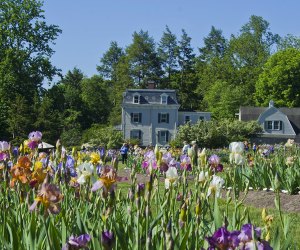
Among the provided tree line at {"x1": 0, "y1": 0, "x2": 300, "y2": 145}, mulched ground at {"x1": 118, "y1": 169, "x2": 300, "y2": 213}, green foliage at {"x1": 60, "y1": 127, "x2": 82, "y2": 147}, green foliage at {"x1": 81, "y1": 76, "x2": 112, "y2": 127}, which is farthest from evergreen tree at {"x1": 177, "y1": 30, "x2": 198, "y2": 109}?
mulched ground at {"x1": 118, "y1": 169, "x2": 300, "y2": 213}

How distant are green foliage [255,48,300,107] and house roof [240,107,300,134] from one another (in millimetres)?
3052

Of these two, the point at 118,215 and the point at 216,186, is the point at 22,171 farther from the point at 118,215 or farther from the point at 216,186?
the point at 216,186

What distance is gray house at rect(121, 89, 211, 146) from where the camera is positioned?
43.9 meters

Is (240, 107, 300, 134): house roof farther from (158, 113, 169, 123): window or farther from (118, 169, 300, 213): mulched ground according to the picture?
(118, 169, 300, 213): mulched ground

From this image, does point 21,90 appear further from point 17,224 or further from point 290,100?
point 17,224

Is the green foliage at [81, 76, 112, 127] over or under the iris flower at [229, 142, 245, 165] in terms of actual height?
over

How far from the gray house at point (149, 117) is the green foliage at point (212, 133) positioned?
914 cm

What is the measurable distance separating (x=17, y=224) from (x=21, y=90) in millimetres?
32697

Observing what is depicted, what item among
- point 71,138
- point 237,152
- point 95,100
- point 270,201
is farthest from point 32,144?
point 95,100

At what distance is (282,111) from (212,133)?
17229mm

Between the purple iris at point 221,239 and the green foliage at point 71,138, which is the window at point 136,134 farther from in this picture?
the purple iris at point 221,239

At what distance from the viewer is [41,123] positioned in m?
31.9

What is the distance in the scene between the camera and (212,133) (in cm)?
3212

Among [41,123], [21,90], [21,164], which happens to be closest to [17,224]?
[21,164]
